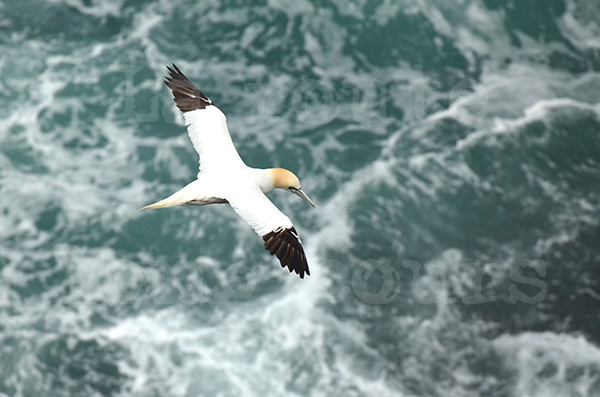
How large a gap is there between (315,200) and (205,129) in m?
9.50

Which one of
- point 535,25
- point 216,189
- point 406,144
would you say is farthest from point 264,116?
point 216,189

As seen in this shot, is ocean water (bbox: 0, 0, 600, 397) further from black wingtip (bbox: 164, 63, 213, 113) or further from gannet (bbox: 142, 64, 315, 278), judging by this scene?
gannet (bbox: 142, 64, 315, 278)

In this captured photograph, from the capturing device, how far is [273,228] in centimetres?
1337

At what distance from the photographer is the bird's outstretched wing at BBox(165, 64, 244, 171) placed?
14883 mm

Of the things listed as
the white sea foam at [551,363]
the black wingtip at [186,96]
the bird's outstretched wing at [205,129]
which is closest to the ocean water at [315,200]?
the white sea foam at [551,363]

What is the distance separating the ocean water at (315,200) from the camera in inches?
850

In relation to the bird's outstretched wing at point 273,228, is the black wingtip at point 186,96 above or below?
above

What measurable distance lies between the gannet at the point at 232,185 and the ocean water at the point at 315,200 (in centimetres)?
799

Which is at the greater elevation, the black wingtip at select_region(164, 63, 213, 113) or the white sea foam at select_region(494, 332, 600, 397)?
Answer: the white sea foam at select_region(494, 332, 600, 397)

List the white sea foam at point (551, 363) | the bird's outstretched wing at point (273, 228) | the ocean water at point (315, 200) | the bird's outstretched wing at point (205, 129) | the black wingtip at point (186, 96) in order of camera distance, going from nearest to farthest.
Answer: the bird's outstretched wing at point (273, 228) < the bird's outstretched wing at point (205, 129) < the black wingtip at point (186, 96) < the white sea foam at point (551, 363) < the ocean water at point (315, 200)

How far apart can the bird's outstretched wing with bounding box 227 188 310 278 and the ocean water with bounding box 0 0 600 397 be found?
8.46 metres

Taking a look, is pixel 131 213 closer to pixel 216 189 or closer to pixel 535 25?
pixel 216 189

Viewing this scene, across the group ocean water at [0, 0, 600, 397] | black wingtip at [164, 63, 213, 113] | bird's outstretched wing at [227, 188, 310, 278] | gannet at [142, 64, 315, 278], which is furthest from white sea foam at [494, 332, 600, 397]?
black wingtip at [164, 63, 213, 113]

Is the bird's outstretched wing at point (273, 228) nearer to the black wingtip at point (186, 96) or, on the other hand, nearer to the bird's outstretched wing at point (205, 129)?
the bird's outstretched wing at point (205, 129)
